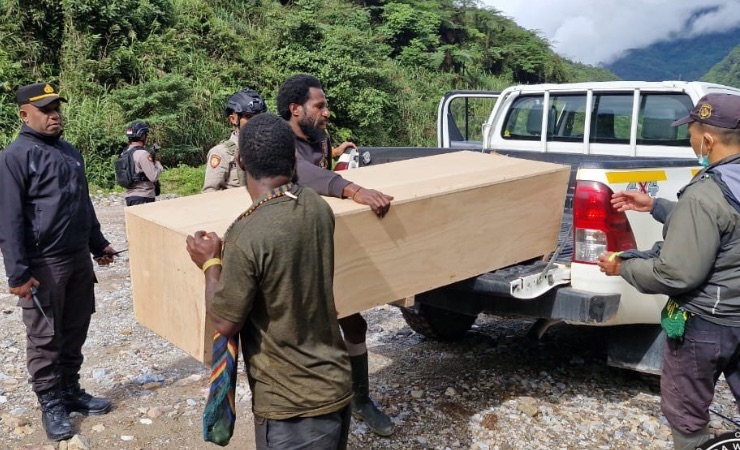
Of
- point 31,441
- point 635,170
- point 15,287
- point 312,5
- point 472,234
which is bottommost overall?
point 31,441

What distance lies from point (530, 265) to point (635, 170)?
717 mm

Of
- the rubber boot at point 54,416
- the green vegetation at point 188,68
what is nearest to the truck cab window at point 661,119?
the rubber boot at point 54,416

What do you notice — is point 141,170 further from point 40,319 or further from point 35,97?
point 40,319

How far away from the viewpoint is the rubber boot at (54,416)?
11.4 ft

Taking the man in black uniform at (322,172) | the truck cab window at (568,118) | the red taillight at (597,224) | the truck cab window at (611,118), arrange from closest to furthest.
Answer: the man in black uniform at (322,172) < the red taillight at (597,224) < the truck cab window at (611,118) < the truck cab window at (568,118)

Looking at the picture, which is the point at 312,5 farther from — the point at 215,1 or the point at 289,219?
the point at 289,219

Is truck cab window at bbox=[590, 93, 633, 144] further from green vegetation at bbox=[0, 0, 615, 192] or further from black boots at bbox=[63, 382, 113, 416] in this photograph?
green vegetation at bbox=[0, 0, 615, 192]

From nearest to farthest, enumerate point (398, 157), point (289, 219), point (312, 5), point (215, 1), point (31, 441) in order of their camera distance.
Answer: point (289, 219)
point (31, 441)
point (398, 157)
point (312, 5)
point (215, 1)

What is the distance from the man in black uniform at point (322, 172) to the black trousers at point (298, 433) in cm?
94

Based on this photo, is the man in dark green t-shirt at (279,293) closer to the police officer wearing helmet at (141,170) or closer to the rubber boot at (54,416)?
the rubber boot at (54,416)

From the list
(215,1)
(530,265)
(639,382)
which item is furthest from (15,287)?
(215,1)

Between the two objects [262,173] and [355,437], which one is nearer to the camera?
[262,173]

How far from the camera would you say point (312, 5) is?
1648cm

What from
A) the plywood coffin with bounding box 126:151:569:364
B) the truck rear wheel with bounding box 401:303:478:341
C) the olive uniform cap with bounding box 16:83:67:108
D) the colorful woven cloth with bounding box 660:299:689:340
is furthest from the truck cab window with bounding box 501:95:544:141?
the olive uniform cap with bounding box 16:83:67:108
